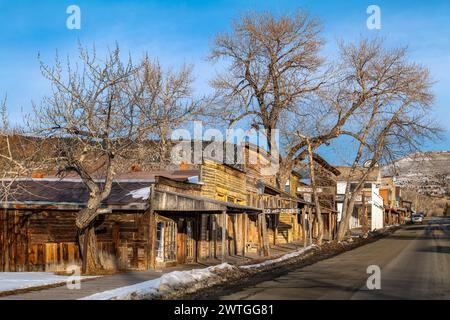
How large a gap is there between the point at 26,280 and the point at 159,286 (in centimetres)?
488

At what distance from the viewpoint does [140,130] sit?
19.4 metres

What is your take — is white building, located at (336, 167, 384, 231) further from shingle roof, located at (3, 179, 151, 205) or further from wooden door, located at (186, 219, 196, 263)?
shingle roof, located at (3, 179, 151, 205)

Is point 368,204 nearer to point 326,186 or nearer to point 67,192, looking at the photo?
point 326,186

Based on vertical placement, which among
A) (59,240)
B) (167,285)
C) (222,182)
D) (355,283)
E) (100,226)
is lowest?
(355,283)

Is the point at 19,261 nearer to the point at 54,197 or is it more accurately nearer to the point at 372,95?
the point at 54,197

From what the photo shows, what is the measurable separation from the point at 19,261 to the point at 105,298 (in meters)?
9.44

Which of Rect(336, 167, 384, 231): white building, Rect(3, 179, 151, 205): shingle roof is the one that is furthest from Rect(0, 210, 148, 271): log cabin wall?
Rect(336, 167, 384, 231): white building

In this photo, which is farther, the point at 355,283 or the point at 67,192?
the point at 67,192

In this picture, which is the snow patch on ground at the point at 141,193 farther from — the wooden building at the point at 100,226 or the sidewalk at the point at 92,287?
A: the sidewalk at the point at 92,287

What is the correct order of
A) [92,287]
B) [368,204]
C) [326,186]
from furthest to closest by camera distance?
[368,204] → [326,186] → [92,287]

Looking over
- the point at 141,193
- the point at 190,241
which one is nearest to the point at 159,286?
the point at 141,193

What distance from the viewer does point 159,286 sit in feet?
49.7

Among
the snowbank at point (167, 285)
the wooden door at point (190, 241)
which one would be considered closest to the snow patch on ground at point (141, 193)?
the snowbank at point (167, 285)
